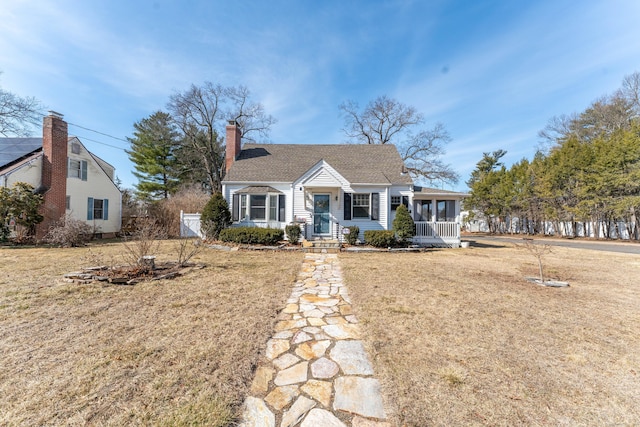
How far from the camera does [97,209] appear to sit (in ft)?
53.1

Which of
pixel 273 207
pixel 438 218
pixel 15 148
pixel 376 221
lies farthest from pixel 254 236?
pixel 15 148

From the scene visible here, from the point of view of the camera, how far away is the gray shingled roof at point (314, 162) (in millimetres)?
14266

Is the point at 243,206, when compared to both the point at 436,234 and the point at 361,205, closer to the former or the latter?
the point at 361,205

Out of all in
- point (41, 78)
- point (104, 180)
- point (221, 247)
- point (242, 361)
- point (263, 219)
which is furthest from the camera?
point (104, 180)

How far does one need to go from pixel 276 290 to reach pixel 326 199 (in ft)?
28.8

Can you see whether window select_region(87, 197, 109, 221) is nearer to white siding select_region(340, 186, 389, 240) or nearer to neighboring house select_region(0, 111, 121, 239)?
neighboring house select_region(0, 111, 121, 239)

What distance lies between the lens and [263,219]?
547 inches

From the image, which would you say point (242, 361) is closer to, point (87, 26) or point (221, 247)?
point (221, 247)

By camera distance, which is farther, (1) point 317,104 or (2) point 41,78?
(1) point 317,104

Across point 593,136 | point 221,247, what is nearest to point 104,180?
point 221,247

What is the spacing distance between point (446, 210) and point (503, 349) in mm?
13128

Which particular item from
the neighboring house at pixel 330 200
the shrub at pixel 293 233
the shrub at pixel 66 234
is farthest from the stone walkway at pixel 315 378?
the shrub at pixel 66 234

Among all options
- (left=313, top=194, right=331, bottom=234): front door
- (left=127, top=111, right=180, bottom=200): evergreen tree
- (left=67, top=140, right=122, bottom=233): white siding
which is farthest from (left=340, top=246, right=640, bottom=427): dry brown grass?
(left=127, top=111, right=180, bottom=200): evergreen tree

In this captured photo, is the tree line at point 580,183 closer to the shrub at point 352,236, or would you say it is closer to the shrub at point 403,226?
the shrub at point 403,226
